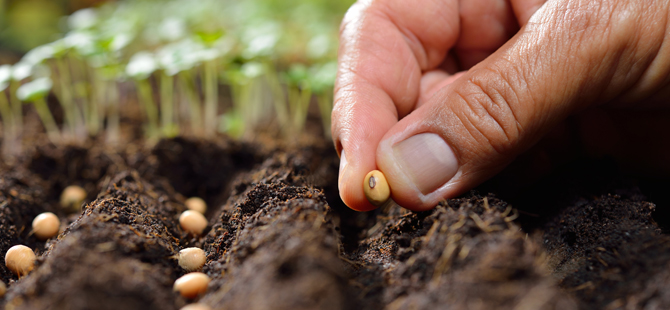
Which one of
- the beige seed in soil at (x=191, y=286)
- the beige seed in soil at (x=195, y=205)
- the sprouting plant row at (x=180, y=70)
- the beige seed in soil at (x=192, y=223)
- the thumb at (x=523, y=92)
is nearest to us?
the beige seed in soil at (x=191, y=286)

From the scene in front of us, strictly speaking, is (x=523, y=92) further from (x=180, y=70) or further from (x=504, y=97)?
(x=180, y=70)

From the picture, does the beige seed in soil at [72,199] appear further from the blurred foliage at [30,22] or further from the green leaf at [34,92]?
the blurred foliage at [30,22]

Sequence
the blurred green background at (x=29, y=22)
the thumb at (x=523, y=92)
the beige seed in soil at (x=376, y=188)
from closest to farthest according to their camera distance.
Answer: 1. the thumb at (x=523, y=92)
2. the beige seed in soil at (x=376, y=188)
3. the blurred green background at (x=29, y=22)

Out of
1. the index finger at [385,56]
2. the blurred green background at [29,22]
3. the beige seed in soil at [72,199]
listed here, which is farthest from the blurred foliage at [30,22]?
the index finger at [385,56]

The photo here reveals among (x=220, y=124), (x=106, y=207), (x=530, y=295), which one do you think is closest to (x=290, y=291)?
(x=530, y=295)

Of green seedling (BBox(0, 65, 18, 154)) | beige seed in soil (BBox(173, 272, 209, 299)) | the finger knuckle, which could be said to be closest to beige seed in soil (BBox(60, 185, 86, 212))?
green seedling (BBox(0, 65, 18, 154))

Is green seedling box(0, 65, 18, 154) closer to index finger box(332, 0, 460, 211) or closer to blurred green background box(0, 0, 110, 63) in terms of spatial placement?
blurred green background box(0, 0, 110, 63)

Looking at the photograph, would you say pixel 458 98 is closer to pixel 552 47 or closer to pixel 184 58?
pixel 552 47

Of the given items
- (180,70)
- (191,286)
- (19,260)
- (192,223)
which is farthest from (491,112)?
(180,70)
